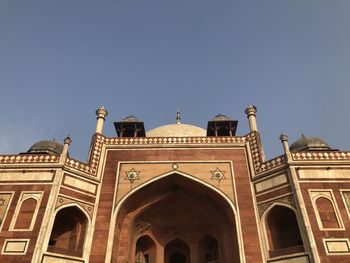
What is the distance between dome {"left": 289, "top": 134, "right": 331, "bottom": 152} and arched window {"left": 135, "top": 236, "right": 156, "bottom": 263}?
28.2ft

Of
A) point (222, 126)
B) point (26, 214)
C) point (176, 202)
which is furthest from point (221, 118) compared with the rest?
point (26, 214)

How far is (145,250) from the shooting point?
1609cm

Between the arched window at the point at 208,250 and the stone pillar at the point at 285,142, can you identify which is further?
the arched window at the point at 208,250

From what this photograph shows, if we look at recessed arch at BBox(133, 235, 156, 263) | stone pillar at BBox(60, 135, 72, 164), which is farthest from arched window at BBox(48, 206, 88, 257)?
recessed arch at BBox(133, 235, 156, 263)

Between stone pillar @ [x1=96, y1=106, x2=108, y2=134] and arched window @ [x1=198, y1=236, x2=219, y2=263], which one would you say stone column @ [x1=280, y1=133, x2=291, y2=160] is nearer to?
arched window @ [x1=198, y1=236, x2=219, y2=263]

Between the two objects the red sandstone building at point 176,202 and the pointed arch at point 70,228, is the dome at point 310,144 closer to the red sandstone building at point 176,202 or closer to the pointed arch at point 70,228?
the red sandstone building at point 176,202

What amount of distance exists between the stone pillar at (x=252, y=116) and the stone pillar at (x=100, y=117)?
24.2ft

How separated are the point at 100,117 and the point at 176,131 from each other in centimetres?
533

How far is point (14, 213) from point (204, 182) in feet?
24.7

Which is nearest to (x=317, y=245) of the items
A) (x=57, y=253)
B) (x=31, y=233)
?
(x=57, y=253)

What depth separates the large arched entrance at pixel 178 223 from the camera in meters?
13.5

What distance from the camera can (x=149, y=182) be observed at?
13961 mm

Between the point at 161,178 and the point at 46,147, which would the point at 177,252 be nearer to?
the point at 161,178

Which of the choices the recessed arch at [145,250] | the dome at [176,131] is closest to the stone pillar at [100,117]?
the dome at [176,131]
